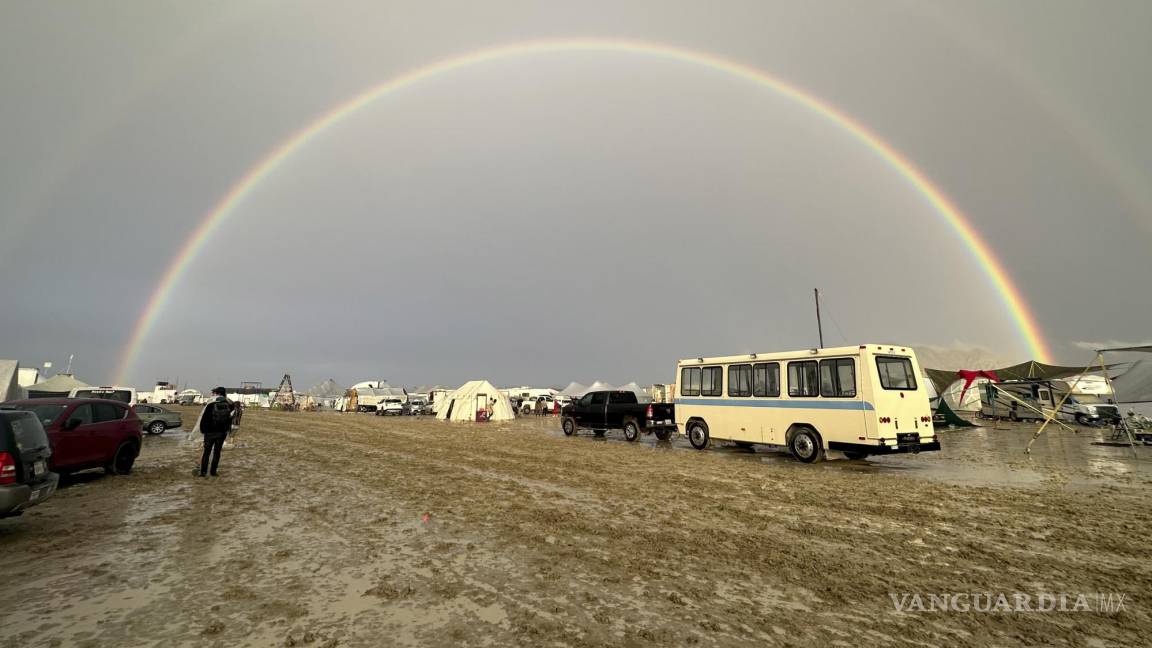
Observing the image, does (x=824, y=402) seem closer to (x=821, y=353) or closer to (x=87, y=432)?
(x=821, y=353)

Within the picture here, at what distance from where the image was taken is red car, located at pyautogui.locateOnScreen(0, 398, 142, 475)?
9852 mm

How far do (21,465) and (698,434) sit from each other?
650 inches

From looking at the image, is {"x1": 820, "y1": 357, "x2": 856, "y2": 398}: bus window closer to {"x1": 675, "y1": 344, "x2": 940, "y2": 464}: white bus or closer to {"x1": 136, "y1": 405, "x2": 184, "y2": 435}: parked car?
{"x1": 675, "y1": 344, "x2": 940, "y2": 464}: white bus

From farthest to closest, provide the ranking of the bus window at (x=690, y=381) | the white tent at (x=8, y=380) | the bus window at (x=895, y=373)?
the white tent at (x=8, y=380)
the bus window at (x=690, y=381)
the bus window at (x=895, y=373)

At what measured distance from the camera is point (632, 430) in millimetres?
21922

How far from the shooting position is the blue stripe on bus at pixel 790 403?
1300cm

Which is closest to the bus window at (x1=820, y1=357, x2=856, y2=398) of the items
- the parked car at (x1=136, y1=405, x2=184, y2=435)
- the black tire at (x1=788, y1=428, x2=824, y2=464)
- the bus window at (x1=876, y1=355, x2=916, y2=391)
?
the bus window at (x1=876, y1=355, x2=916, y2=391)

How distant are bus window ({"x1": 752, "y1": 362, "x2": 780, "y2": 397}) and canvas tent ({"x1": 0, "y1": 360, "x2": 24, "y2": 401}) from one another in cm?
4797

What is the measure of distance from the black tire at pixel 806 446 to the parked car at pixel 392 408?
146 feet

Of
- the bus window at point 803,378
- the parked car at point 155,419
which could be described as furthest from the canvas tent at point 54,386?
the bus window at point 803,378

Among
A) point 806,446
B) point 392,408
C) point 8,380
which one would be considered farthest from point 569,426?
point 8,380

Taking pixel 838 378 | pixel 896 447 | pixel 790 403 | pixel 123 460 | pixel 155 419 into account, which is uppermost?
pixel 838 378

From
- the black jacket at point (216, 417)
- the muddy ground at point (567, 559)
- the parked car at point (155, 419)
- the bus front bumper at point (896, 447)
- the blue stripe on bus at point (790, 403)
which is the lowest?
the muddy ground at point (567, 559)

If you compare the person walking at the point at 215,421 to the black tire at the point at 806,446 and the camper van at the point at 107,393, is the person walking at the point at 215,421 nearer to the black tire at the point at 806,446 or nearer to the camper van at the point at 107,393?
the black tire at the point at 806,446
